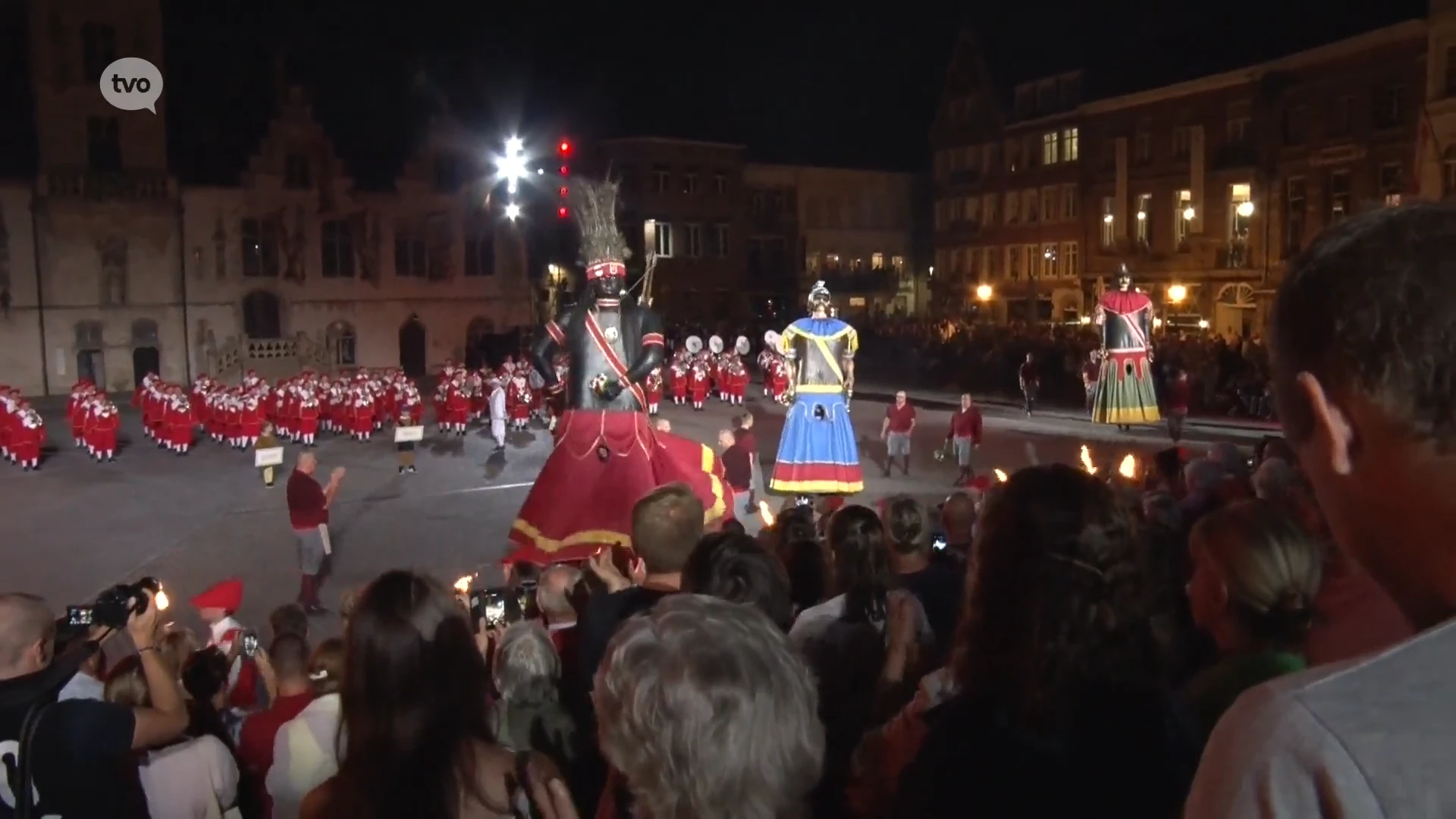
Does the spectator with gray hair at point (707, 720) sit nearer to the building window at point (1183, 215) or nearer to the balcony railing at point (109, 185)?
the building window at point (1183, 215)

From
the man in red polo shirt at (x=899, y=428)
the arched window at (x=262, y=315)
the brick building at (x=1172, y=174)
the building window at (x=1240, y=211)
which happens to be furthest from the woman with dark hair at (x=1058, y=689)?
the arched window at (x=262, y=315)

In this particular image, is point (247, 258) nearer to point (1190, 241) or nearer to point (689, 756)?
point (1190, 241)

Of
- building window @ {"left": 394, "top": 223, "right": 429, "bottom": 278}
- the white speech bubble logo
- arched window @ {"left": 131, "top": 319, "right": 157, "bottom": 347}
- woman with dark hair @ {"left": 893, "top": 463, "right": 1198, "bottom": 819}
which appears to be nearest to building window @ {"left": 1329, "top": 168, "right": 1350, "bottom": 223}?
building window @ {"left": 394, "top": 223, "right": 429, "bottom": 278}

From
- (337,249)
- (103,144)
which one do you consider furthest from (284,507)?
(103,144)

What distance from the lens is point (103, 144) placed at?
4100cm

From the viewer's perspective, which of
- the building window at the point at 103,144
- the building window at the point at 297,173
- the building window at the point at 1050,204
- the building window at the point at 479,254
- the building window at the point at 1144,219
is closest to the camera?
the building window at the point at 103,144

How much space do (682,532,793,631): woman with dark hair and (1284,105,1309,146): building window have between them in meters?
37.9

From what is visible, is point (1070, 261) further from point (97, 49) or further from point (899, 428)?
point (97, 49)

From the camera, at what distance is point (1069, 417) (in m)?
26.8

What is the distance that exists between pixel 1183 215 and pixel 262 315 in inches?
1355

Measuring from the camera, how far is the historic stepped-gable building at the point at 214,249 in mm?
39531

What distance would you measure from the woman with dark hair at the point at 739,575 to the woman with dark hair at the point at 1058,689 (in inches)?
51.5

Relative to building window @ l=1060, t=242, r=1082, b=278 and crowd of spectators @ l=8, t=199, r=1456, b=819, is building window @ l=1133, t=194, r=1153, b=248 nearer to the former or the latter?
building window @ l=1060, t=242, r=1082, b=278

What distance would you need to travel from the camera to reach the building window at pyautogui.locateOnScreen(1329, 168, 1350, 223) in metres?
34.7
